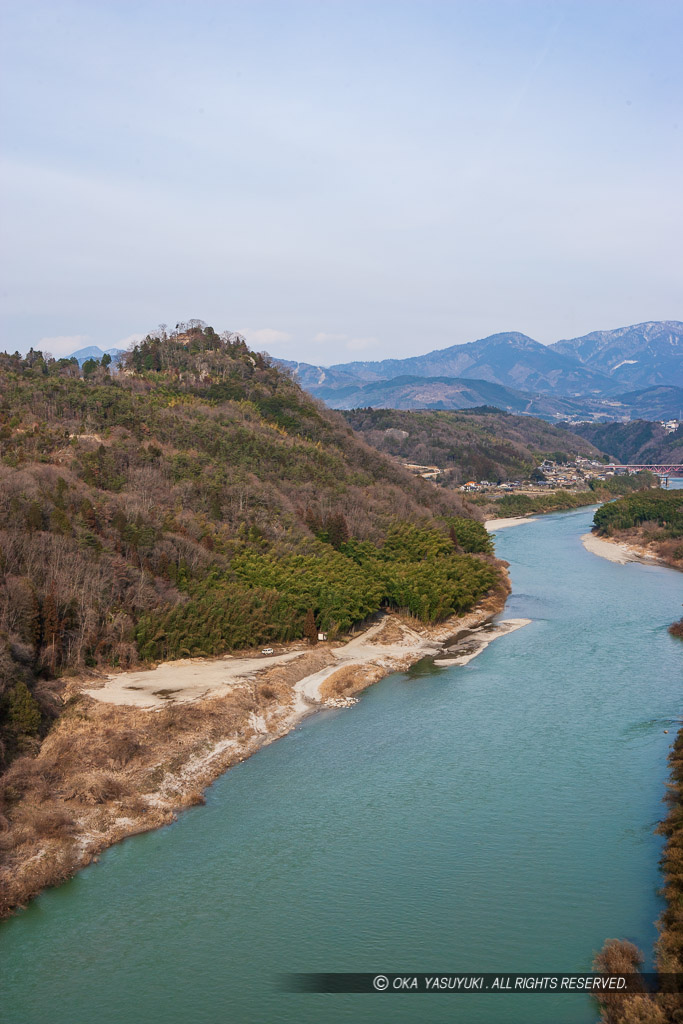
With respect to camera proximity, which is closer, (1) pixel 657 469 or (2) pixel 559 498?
(2) pixel 559 498

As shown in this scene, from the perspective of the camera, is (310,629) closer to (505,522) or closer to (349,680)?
(349,680)

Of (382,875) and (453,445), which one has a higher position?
(453,445)

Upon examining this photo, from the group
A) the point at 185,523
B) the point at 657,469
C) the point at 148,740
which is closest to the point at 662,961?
the point at 148,740

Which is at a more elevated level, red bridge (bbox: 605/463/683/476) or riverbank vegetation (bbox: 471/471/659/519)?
red bridge (bbox: 605/463/683/476)

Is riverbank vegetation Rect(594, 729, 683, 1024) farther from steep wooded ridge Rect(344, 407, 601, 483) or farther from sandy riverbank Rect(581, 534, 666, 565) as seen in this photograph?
steep wooded ridge Rect(344, 407, 601, 483)

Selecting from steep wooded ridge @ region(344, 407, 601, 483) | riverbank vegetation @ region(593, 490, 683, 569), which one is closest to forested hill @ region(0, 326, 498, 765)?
riverbank vegetation @ region(593, 490, 683, 569)

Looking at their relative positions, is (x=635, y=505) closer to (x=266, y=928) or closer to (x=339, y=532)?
(x=339, y=532)
